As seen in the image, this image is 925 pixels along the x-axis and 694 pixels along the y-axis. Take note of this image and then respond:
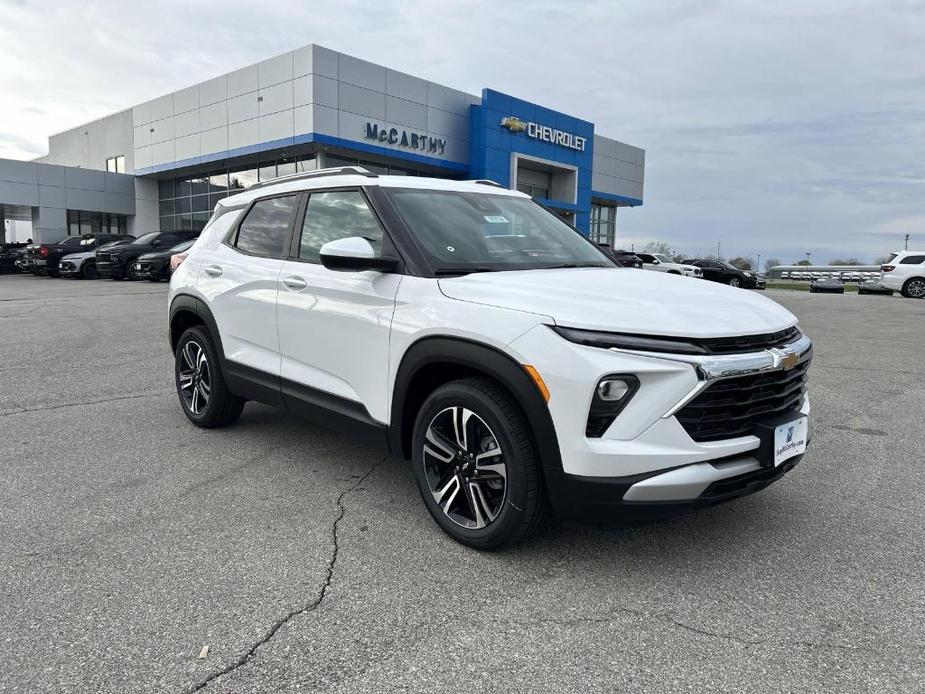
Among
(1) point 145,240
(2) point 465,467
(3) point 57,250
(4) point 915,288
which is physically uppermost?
(1) point 145,240

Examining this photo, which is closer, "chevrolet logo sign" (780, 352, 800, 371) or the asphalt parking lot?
the asphalt parking lot

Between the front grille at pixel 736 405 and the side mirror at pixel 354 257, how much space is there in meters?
1.55

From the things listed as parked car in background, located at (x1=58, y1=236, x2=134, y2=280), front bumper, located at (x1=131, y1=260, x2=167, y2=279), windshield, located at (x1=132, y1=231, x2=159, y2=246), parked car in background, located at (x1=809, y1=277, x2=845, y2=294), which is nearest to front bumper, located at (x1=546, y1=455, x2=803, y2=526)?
front bumper, located at (x1=131, y1=260, x2=167, y2=279)

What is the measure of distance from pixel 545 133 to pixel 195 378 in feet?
102

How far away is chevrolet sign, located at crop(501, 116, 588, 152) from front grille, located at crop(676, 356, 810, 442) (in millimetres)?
29642

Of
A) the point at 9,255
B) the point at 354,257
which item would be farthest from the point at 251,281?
the point at 9,255

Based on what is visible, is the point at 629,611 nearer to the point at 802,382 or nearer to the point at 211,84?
the point at 802,382

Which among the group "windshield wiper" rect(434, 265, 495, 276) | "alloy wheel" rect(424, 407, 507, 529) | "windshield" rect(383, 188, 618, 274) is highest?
"windshield" rect(383, 188, 618, 274)

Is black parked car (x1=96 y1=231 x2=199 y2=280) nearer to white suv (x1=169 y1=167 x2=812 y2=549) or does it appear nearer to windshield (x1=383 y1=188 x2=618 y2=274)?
white suv (x1=169 y1=167 x2=812 y2=549)

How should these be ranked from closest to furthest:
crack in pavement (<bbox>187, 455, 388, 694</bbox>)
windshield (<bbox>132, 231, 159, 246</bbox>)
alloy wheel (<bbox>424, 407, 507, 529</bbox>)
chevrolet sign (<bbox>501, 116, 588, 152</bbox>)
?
1. crack in pavement (<bbox>187, 455, 388, 694</bbox>)
2. alloy wheel (<bbox>424, 407, 507, 529</bbox>)
3. windshield (<bbox>132, 231, 159, 246</bbox>)
4. chevrolet sign (<bbox>501, 116, 588, 152</bbox>)

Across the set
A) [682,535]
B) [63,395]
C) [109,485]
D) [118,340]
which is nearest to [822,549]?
[682,535]

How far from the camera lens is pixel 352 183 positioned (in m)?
3.87

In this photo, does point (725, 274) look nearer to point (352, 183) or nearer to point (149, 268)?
point (149, 268)

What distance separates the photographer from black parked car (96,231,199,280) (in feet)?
72.6
